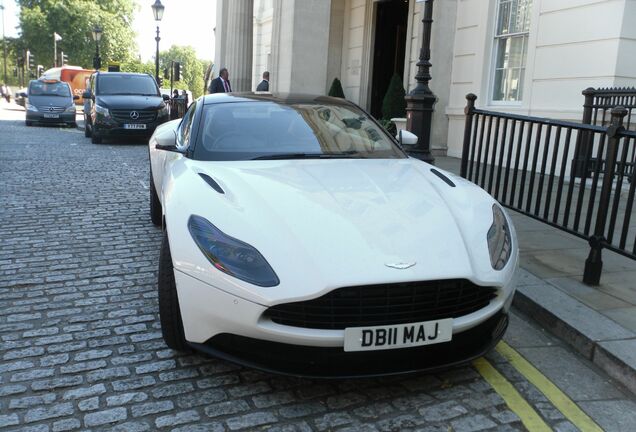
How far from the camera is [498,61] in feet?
36.3

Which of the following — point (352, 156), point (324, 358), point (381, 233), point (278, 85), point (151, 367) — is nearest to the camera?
point (324, 358)

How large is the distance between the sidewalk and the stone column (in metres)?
17.8

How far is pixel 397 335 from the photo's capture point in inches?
101

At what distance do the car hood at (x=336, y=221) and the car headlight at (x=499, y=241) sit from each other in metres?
0.05

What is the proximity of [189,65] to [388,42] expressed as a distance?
136m

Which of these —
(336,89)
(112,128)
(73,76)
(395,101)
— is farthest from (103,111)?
(73,76)

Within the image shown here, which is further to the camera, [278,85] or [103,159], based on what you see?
[278,85]

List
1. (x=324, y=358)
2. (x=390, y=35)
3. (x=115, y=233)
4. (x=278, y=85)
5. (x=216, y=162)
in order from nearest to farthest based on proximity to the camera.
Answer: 1. (x=324, y=358)
2. (x=216, y=162)
3. (x=115, y=233)
4. (x=278, y=85)
5. (x=390, y=35)

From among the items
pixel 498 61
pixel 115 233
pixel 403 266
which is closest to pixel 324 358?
pixel 403 266

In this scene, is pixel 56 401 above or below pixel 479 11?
below

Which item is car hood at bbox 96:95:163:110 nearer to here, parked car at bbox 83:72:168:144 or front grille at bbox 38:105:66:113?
parked car at bbox 83:72:168:144

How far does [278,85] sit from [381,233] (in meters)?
13.4

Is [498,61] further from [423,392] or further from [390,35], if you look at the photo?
[423,392]

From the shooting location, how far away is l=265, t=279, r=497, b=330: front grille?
254cm
